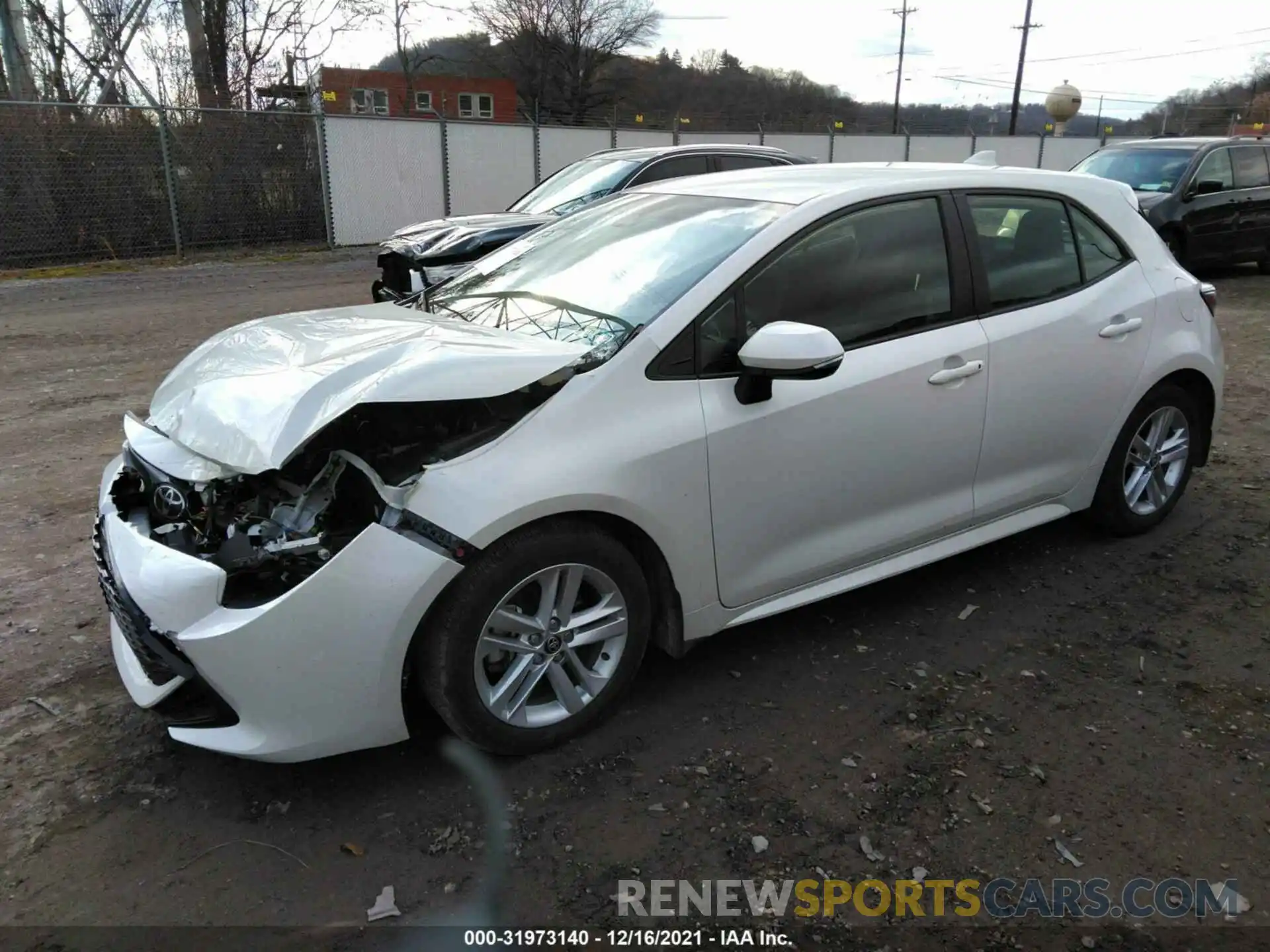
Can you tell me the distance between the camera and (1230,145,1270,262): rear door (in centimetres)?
1220

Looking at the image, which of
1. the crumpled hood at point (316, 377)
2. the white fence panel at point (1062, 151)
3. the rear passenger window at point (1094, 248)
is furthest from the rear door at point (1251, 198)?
the white fence panel at point (1062, 151)

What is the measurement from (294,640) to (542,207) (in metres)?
7.56

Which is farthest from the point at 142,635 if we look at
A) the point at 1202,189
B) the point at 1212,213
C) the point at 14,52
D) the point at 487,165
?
the point at 14,52

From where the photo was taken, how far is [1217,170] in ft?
39.2

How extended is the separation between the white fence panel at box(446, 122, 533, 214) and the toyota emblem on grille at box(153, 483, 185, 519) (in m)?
16.3

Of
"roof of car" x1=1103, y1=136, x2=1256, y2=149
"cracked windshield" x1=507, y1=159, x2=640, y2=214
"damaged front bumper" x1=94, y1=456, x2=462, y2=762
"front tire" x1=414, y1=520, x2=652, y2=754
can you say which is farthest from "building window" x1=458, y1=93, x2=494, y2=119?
"damaged front bumper" x1=94, y1=456, x2=462, y2=762

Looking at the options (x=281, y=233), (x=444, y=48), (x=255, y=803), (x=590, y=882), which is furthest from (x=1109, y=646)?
(x=444, y=48)

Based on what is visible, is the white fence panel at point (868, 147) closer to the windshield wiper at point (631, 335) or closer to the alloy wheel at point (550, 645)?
the windshield wiper at point (631, 335)

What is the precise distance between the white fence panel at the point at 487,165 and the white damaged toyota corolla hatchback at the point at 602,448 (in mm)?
15209

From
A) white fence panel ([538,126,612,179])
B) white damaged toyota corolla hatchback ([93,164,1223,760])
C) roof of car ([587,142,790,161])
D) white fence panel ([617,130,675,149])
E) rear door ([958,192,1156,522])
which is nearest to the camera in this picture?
white damaged toyota corolla hatchback ([93,164,1223,760])

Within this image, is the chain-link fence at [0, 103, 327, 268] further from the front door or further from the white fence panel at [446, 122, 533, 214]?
the front door

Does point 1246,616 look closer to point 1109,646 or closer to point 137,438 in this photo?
point 1109,646

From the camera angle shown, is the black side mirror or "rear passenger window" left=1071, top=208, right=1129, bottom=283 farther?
the black side mirror

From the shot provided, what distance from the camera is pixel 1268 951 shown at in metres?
2.22
